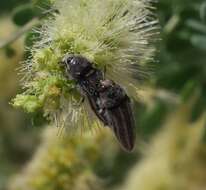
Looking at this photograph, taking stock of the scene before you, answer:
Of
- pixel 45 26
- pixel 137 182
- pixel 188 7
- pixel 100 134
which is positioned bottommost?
pixel 137 182

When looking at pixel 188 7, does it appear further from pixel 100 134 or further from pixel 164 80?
pixel 100 134

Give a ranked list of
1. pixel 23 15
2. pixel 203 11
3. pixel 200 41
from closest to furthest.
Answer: pixel 23 15 → pixel 203 11 → pixel 200 41

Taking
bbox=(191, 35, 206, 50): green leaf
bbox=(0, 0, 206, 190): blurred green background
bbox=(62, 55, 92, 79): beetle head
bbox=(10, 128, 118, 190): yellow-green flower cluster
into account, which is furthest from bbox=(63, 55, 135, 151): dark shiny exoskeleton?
bbox=(191, 35, 206, 50): green leaf

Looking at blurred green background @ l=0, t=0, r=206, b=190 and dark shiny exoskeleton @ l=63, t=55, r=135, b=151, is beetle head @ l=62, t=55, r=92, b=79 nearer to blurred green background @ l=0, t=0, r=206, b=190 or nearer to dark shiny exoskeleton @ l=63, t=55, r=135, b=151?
dark shiny exoskeleton @ l=63, t=55, r=135, b=151

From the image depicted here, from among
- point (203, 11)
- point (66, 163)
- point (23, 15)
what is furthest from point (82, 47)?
point (66, 163)

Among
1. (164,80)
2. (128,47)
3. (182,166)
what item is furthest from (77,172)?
(128,47)

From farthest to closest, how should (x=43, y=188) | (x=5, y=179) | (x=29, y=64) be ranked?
(x=5, y=179) → (x=43, y=188) → (x=29, y=64)

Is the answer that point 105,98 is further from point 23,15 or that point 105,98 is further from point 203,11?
point 203,11

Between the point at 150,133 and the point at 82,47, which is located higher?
the point at 82,47
